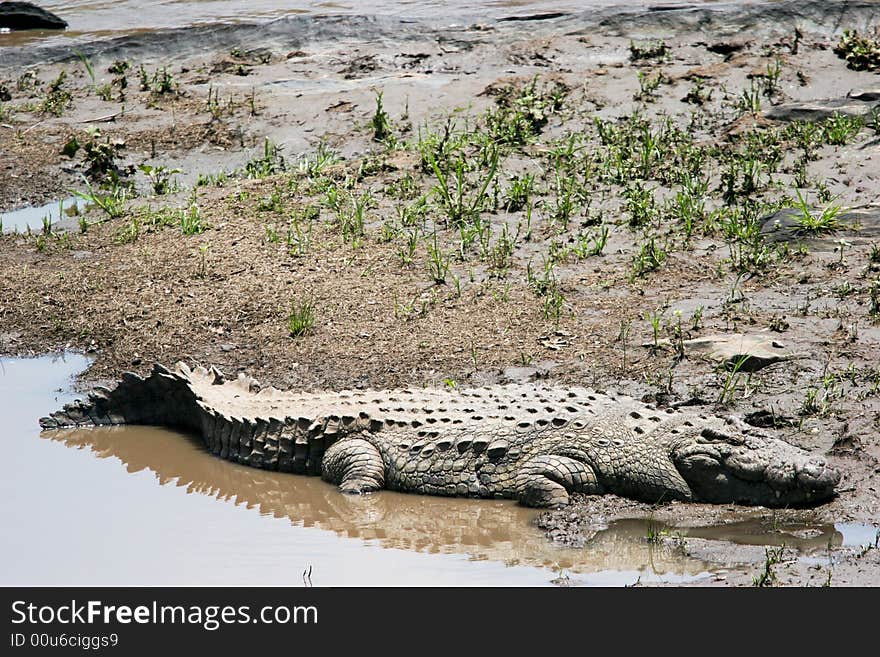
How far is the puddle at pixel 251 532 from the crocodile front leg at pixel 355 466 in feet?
0.23

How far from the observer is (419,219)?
980 centimetres

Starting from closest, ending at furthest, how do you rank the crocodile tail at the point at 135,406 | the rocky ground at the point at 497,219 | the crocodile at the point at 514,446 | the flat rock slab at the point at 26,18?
the crocodile at the point at 514,446
the crocodile tail at the point at 135,406
the rocky ground at the point at 497,219
the flat rock slab at the point at 26,18

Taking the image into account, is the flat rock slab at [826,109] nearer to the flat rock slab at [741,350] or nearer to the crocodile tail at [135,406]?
the flat rock slab at [741,350]

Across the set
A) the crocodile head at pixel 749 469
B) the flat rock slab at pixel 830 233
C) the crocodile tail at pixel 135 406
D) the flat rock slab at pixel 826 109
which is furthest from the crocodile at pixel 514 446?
the flat rock slab at pixel 826 109

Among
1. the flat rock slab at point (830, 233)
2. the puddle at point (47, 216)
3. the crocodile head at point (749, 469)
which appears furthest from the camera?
the puddle at point (47, 216)

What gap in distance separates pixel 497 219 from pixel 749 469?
437 cm

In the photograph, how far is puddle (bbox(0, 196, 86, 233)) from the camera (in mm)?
10516

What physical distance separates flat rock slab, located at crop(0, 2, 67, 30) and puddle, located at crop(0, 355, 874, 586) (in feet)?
37.7

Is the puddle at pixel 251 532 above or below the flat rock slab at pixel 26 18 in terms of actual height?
below

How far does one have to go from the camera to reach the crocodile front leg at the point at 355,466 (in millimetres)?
6316

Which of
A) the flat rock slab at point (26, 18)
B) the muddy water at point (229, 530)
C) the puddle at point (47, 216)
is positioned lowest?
the muddy water at point (229, 530)

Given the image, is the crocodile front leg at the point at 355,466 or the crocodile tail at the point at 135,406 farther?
the crocodile tail at the point at 135,406

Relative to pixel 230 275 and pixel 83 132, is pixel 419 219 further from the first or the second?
pixel 83 132

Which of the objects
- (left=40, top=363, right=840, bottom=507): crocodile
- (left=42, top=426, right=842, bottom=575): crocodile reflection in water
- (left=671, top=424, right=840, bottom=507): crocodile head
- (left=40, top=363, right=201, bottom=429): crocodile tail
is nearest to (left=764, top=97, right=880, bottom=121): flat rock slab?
(left=40, top=363, right=840, bottom=507): crocodile
